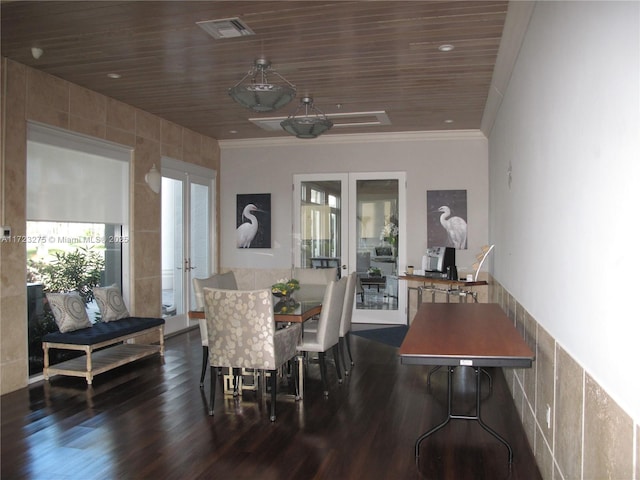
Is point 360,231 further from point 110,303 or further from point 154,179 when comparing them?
point 110,303

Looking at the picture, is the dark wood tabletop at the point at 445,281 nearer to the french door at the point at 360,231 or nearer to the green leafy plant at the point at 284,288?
the french door at the point at 360,231

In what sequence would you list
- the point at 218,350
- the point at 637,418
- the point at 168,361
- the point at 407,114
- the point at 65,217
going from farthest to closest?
the point at 407,114, the point at 168,361, the point at 65,217, the point at 218,350, the point at 637,418

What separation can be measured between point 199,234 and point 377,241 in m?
2.71

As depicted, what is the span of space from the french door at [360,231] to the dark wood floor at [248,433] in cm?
302

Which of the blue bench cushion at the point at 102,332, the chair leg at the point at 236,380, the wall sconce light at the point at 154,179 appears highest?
the wall sconce light at the point at 154,179

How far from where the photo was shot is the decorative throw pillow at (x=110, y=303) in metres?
5.68

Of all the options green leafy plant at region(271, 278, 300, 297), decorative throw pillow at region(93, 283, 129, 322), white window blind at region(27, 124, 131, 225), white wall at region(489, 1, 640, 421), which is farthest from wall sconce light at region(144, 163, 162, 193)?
white wall at region(489, 1, 640, 421)

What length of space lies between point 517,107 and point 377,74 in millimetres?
1388

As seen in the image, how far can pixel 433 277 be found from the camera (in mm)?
6770

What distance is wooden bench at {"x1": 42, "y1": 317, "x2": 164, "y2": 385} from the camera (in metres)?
4.87

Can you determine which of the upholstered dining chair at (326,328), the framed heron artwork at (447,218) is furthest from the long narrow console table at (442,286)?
the upholstered dining chair at (326,328)

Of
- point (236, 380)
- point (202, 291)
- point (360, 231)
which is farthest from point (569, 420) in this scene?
point (360, 231)

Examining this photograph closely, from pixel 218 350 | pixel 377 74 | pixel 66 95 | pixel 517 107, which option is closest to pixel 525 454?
pixel 218 350

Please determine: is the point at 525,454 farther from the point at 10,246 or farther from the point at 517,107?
the point at 10,246
